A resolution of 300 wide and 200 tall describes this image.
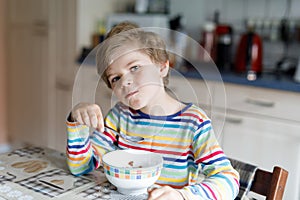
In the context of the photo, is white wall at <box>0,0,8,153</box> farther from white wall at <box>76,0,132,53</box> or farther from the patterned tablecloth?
the patterned tablecloth

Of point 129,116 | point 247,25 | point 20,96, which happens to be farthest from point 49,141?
→ point 129,116

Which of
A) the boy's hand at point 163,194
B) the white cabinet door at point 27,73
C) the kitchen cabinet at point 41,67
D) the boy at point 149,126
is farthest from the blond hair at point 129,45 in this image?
the white cabinet door at point 27,73

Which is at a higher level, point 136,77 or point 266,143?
point 136,77

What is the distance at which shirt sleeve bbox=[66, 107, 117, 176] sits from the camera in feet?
3.29

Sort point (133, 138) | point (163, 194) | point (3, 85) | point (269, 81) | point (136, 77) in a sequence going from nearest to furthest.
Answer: point (163, 194)
point (136, 77)
point (133, 138)
point (269, 81)
point (3, 85)

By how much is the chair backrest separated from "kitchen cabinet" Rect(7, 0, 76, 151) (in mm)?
1848

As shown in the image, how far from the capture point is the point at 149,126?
0.94m

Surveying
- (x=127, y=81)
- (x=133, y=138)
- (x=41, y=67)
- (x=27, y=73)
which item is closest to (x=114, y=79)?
(x=127, y=81)

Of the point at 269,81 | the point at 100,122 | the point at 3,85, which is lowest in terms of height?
the point at 3,85

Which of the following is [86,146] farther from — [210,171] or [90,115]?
[210,171]

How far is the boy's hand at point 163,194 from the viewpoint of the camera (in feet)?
2.40

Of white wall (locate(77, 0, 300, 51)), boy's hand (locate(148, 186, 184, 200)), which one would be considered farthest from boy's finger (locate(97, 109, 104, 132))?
white wall (locate(77, 0, 300, 51))

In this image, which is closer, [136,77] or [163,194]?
[163,194]

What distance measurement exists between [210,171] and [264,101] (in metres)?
1.17
